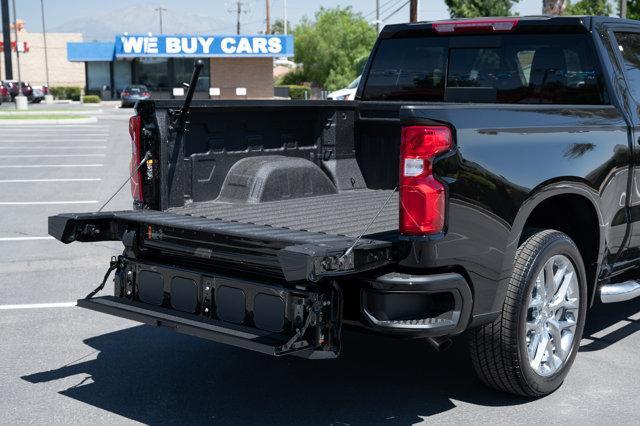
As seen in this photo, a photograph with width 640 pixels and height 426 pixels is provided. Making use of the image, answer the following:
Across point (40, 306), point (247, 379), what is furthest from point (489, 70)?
point (40, 306)

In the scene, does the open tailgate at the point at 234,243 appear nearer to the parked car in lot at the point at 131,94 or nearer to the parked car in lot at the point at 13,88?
the parked car in lot at the point at 131,94

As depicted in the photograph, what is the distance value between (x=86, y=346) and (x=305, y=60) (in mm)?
70088

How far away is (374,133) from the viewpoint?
6586 mm

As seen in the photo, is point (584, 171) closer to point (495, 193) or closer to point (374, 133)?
point (495, 193)

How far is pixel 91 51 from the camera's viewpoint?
76.0 m

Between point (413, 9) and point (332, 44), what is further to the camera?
point (332, 44)

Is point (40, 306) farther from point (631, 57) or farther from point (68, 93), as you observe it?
point (68, 93)

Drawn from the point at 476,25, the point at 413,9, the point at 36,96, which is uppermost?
the point at 413,9

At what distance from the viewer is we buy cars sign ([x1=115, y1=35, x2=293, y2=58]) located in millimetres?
64000

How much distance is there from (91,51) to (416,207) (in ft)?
248

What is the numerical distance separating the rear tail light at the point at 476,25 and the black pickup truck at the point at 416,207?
0.01m

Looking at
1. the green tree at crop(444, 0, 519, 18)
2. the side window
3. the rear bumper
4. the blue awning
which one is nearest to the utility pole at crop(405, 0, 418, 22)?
the green tree at crop(444, 0, 519, 18)

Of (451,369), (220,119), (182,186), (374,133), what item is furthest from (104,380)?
(374,133)

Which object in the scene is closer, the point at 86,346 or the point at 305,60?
the point at 86,346
